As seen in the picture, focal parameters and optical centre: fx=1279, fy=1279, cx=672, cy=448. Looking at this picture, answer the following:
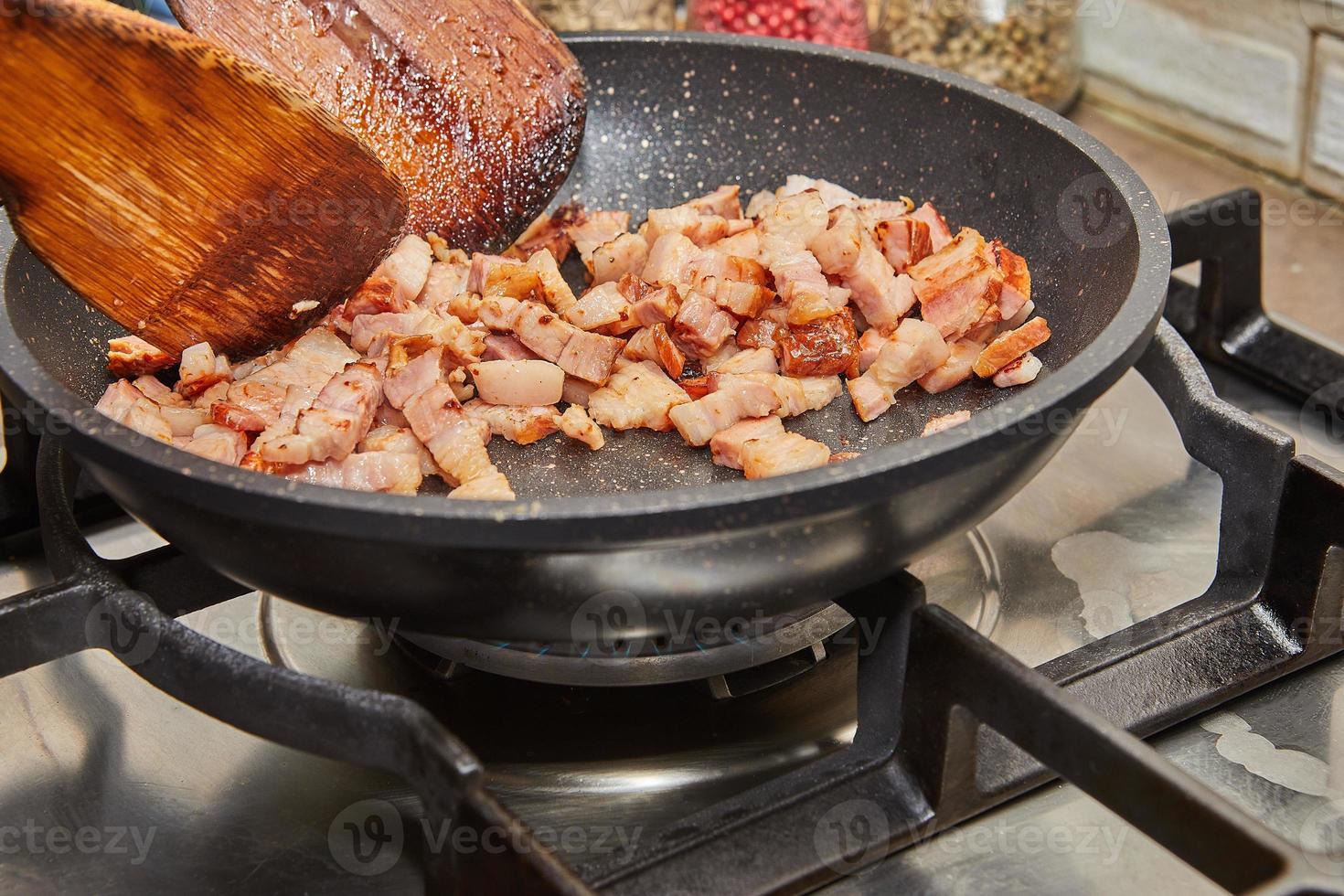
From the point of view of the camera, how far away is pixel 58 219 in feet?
2.82

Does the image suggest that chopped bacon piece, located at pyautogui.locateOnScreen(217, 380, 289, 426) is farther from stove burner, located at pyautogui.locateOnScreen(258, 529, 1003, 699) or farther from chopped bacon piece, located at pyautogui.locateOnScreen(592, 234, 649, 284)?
chopped bacon piece, located at pyautogui.locateOnScreen(592, 234, 649, 284)

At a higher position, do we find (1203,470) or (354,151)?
(354,151)

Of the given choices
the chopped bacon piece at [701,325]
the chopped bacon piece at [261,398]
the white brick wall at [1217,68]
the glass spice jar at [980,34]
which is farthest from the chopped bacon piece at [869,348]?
the white brick wall at [1217,68]

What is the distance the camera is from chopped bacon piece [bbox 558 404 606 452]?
3.19 ft

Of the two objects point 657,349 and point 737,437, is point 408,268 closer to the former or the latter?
point 657,349

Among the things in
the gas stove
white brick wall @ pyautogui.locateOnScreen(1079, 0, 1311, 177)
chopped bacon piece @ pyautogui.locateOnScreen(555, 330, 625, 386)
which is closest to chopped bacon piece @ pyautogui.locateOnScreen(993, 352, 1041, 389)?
the gas stove

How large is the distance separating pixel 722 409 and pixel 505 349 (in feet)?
0.68

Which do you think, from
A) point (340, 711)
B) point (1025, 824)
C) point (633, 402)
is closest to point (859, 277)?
point (633, 402)

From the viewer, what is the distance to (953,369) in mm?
1035

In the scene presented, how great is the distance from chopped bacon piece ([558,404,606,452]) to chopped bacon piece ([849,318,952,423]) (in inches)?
8.4

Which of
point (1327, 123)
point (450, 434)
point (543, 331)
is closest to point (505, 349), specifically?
point (543, 331)

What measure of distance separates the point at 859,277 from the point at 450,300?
351 millimetres

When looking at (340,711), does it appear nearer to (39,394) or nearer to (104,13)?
(39,394)

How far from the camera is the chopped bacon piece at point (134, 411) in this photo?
92cm
